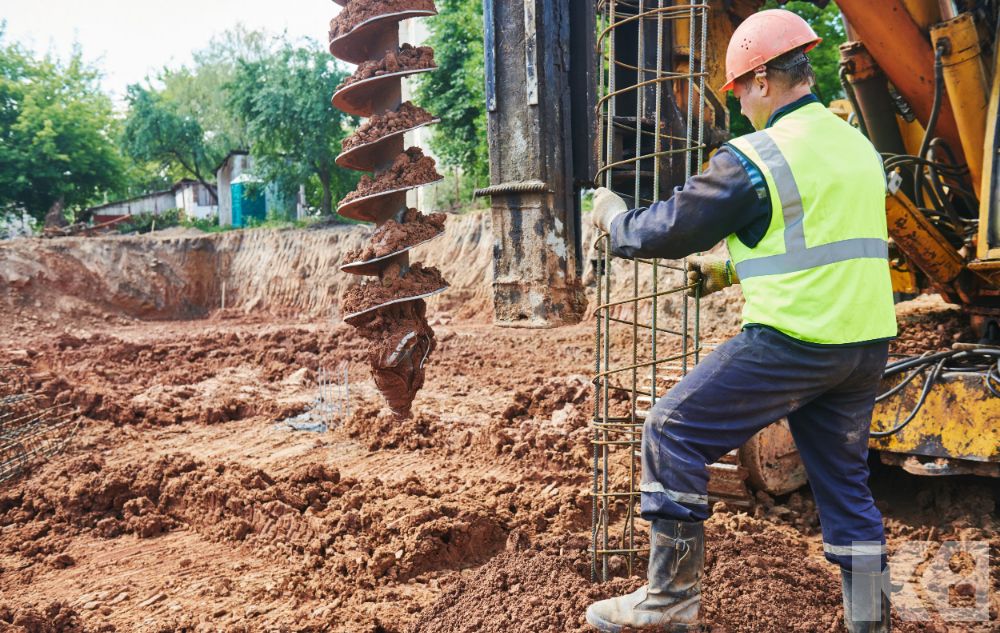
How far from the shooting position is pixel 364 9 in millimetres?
3799

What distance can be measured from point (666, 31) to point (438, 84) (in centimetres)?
1636

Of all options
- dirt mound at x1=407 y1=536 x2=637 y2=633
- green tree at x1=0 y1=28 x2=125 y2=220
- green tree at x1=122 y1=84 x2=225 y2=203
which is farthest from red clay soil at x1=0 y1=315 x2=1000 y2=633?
green tree at x1=122 y1=84 x2=225 y2=203

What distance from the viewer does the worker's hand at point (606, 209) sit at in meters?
2.96

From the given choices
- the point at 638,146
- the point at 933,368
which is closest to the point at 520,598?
the point at 638,146

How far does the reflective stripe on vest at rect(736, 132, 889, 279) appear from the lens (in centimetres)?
251

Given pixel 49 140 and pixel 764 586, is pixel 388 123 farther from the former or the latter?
pixel 49 140

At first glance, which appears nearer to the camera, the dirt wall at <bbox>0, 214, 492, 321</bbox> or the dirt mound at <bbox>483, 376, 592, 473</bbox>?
the dirt mound at <bbox>483, 376, 592, 473</bbox>

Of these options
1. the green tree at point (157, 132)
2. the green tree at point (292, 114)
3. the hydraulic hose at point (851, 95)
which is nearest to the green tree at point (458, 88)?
the green tree at point (292, 114)

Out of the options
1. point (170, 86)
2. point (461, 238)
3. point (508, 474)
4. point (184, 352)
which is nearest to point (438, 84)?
point (461, 238)

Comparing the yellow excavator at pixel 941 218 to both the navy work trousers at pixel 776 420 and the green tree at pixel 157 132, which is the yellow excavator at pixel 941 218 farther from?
the green tree at pixel 157 132

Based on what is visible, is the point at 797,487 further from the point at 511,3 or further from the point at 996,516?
the point at 511,3

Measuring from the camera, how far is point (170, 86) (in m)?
41.7

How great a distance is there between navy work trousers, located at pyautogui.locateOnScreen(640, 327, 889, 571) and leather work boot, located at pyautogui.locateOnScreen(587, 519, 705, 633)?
92mm

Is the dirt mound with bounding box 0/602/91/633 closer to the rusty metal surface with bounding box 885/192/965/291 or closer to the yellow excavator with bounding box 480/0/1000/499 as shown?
the yellow excavator with bounding box 480/0/1000/499
